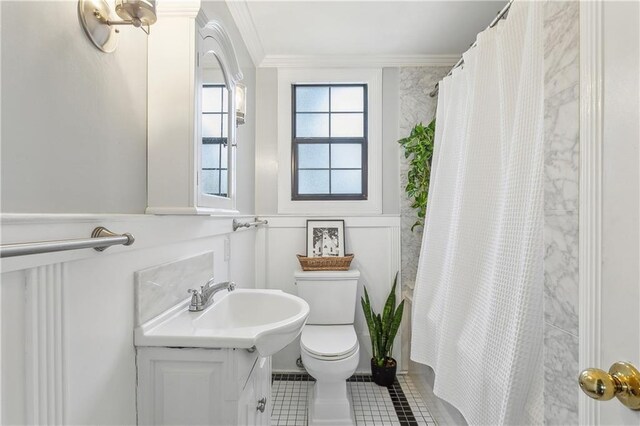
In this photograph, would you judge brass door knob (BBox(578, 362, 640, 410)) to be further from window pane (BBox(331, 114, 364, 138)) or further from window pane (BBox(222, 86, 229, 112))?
window pane (BBox(331, 114, 364, 138))

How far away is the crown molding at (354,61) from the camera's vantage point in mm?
2342

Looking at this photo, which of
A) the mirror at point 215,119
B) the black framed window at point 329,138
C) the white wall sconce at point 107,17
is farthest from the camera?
the black framed window at point 329,138

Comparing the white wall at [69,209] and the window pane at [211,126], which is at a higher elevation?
the window pane at [211,126]

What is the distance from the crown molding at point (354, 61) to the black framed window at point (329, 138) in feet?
0.51

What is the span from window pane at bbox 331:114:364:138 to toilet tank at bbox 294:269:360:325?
1.08 metres

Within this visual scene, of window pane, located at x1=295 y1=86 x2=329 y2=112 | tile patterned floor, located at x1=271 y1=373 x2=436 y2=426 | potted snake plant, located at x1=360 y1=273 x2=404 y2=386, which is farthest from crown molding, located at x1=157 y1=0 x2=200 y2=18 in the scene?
tile patterned floor, located at x1=271 y1=373 x2=436 y2=426

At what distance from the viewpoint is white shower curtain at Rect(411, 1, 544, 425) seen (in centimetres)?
99

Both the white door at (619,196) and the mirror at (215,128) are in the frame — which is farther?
the mirror at (215,128)

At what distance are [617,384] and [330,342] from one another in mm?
1484

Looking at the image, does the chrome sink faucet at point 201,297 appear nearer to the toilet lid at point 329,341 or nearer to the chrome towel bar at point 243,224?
the chrome towel bar at point 243,224

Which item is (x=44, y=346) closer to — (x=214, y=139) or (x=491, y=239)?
(x=214, y=139)

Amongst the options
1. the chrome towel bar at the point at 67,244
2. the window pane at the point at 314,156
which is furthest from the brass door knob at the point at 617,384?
the window pane at the point at 314,156

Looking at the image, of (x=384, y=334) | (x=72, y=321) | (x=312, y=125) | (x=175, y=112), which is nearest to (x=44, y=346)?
(x=72, y=321)

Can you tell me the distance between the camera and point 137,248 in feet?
2.93
